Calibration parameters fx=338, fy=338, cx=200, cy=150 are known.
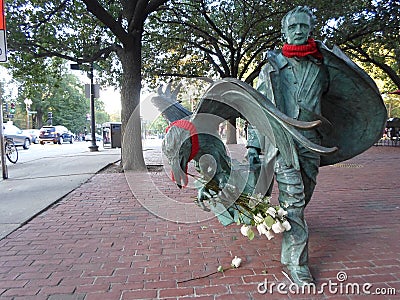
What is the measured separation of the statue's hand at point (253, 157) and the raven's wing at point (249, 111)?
0.43m

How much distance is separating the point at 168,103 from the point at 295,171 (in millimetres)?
1206

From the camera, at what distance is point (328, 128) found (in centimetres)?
293

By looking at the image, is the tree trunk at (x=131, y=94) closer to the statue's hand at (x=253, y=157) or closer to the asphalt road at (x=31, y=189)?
the asphalt road at (x=31, y=189)

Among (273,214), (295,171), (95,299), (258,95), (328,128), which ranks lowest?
(95,299)

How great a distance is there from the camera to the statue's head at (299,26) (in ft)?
8.86

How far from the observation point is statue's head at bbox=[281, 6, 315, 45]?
8.86ft

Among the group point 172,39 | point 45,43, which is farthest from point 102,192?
point 172,39

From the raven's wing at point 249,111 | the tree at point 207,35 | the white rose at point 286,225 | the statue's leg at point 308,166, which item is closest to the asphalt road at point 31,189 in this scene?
the raven's wing at point 249,111

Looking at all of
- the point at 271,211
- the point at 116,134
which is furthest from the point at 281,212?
the point at 116,134

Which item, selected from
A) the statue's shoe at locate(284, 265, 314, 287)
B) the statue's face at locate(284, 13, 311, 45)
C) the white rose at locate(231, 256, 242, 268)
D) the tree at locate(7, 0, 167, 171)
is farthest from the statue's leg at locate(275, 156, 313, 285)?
the tree at locate(7, 0, 167, 171)

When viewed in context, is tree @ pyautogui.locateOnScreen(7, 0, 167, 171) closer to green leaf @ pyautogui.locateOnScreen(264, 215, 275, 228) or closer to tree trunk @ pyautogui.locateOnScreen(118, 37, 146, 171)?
tree trunk @ pyautogui.locateOnScreen(118, 37, 146, 171)

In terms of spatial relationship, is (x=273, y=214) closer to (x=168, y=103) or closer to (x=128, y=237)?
(x=168, y=103)

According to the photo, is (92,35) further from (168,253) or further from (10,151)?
(168,253)

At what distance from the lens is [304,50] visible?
271 centimetres
